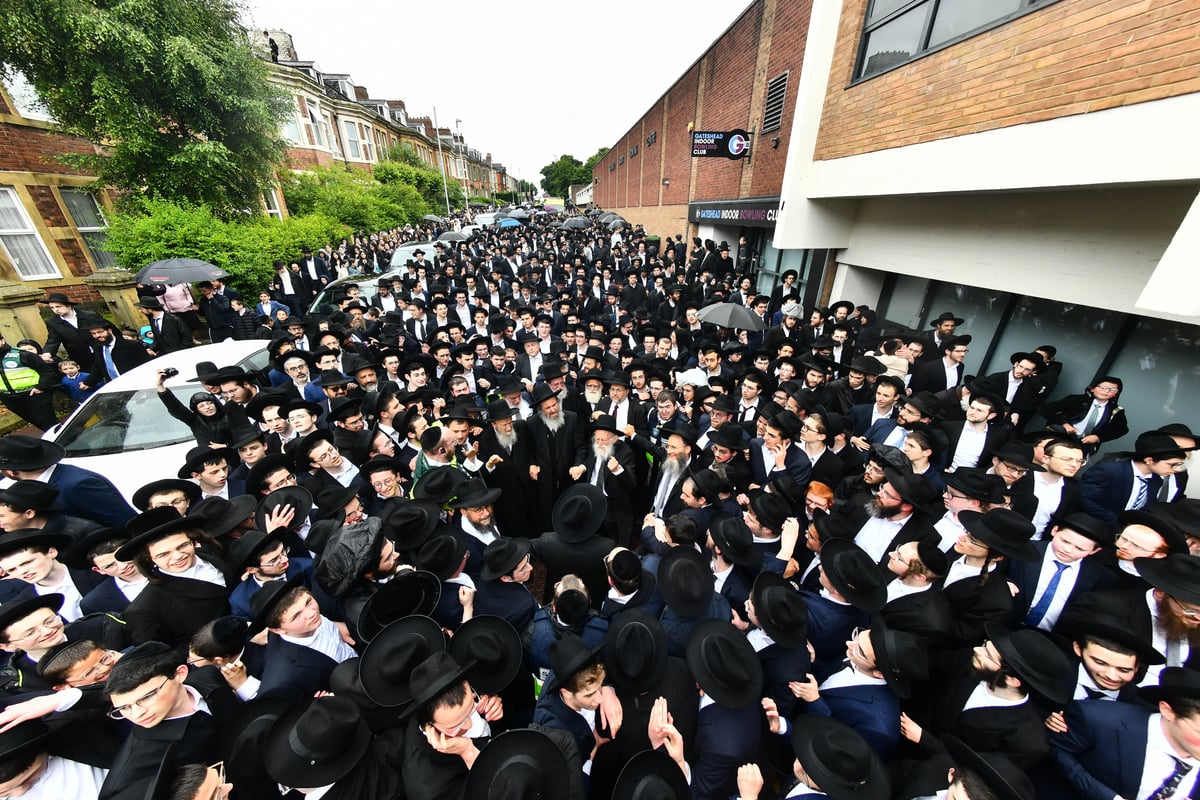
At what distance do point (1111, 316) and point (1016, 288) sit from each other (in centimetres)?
102

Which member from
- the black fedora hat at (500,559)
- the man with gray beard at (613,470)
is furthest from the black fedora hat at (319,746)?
the man with gray beard at (613,470)

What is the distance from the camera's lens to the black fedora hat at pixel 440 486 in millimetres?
3301

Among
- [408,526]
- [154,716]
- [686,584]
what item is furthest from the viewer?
[408,526]

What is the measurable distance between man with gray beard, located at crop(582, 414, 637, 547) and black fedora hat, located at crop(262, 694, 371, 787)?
2.76 meters

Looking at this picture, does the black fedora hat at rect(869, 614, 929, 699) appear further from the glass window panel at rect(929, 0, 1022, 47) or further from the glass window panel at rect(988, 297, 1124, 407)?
the glass window panel at rect(929, 0, 1022, 47)

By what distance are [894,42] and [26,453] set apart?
483 inches

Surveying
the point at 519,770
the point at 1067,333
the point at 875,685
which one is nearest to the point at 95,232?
the point at 519,770

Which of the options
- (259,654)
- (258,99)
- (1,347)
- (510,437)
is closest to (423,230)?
(258,99)

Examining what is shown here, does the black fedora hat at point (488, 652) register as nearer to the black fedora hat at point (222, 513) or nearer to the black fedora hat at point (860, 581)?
the black fedora hat at point (860, 581)

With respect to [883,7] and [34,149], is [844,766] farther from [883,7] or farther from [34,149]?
[34,149]

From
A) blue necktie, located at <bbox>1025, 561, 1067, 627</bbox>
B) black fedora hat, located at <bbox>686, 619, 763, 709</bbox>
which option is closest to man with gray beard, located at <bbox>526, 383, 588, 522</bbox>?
black fedora hat, located at <bbox>686, 619, 763, 709</bbox>

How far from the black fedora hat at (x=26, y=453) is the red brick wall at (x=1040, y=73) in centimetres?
1036

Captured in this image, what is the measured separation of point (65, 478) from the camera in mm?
3805

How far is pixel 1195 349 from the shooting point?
4.61 meters
